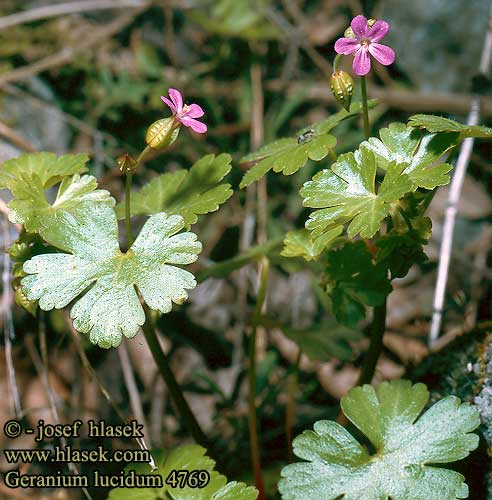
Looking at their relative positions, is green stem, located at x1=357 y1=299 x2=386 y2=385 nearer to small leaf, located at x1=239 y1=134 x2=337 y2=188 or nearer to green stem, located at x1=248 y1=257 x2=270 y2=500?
green stem, located at x1=248 y1=257 x2=270 y2=500

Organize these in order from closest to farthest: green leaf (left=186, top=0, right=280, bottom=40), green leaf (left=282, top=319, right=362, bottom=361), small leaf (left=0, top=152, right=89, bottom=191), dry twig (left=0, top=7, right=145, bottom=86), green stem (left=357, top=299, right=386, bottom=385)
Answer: small leaf (left=0, top=152, right=89, bottom=191) → green stem (left=357, top=299, right=386, bottom=385) → green leaf (left=282, top=319, right=362, bottom=361) → dry twig (left=0, top=7, right=145, bottom=86) → green leaf (left=186, top=0, right=280, bottom=40)

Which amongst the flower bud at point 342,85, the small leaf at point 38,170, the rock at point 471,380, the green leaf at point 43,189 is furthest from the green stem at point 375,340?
the small leaf at point 38,170

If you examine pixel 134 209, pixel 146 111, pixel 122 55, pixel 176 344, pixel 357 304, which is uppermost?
pixel 122 55

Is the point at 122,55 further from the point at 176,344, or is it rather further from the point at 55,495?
the point at 55,495

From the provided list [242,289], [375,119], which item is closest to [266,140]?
[375,119]

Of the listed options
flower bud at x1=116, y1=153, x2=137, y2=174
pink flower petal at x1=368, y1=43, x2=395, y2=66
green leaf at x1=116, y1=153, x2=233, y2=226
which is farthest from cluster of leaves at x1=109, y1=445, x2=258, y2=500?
pink flower petal at x1=368, y1=43, x2=395, y2=66

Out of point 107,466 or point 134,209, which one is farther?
point 107,466
